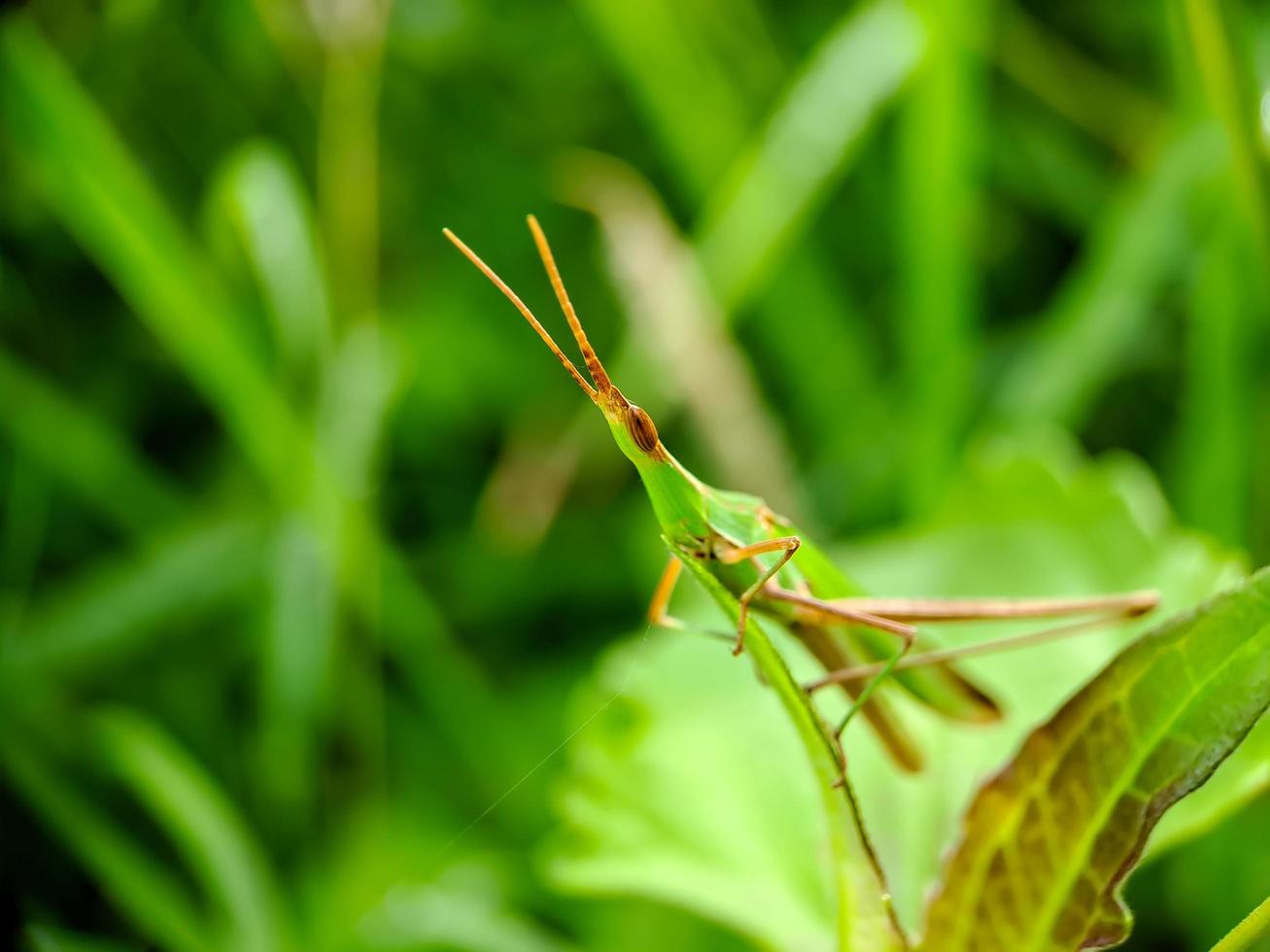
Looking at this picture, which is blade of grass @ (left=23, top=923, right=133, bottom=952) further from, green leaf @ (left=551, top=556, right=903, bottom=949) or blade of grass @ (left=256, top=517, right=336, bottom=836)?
green leaf @ (left=551, top=556, right=903, bottom=949)

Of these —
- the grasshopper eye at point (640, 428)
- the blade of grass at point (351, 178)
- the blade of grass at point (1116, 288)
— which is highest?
the blade of grass at point (351, 178)

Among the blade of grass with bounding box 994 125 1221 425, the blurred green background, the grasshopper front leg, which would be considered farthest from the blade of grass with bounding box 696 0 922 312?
the grasshopper front leg

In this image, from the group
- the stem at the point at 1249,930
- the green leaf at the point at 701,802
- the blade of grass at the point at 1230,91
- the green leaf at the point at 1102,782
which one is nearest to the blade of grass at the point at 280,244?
the green leaf at the point at 701,802

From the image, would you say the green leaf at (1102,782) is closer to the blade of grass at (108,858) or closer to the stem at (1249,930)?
the stem at (1249,930)

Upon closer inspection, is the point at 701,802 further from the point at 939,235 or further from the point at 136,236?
the point at 136,236

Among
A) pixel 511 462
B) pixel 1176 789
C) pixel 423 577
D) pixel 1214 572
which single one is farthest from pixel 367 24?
pixel 1176 789

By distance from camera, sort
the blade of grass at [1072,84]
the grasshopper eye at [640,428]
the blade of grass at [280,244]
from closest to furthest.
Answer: the grasshopper eye at [640,428] < the blade of grass at [280,244] < the blade of grass at [1072,84]

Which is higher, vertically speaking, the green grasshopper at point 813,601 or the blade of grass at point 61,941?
the blade of grass at point 61,941

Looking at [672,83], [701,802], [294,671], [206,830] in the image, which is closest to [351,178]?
[672,83]
